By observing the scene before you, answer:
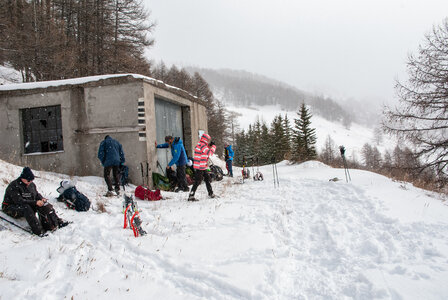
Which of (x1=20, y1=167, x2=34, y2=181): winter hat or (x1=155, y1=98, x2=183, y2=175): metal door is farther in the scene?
(x1=155, y1=98, x2=183, y2=175): metal door

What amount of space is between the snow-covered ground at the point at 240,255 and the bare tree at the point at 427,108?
20.8 ft

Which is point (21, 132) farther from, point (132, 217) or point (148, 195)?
point (132, 217)

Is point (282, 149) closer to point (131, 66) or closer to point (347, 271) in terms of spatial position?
point (131, 66)

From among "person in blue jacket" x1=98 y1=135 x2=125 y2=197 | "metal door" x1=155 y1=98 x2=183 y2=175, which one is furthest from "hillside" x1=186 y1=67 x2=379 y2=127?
"person in blue jacket" x1=98 y1=135 x2=125 y2=197

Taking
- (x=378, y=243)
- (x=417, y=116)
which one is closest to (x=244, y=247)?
(x=378, y=243)

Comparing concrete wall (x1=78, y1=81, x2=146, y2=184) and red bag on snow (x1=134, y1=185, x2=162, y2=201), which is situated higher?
concrete wall (x1=78, y1=81, x2=146, y2=184)

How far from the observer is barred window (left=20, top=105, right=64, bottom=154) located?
9.70m

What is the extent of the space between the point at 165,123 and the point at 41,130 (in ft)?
15.7

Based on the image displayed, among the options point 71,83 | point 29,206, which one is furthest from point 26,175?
point 71,83

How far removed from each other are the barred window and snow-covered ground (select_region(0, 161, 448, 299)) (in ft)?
14.5

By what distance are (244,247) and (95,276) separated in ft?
6.91

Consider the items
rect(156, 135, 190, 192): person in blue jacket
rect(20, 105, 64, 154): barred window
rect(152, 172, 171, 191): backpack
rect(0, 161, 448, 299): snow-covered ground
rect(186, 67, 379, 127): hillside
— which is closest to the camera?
rect(0, 161, 448, 299): snow-covered ground

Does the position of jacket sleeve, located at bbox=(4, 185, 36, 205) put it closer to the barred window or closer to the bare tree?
the barred window

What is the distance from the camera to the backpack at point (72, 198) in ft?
18.6
